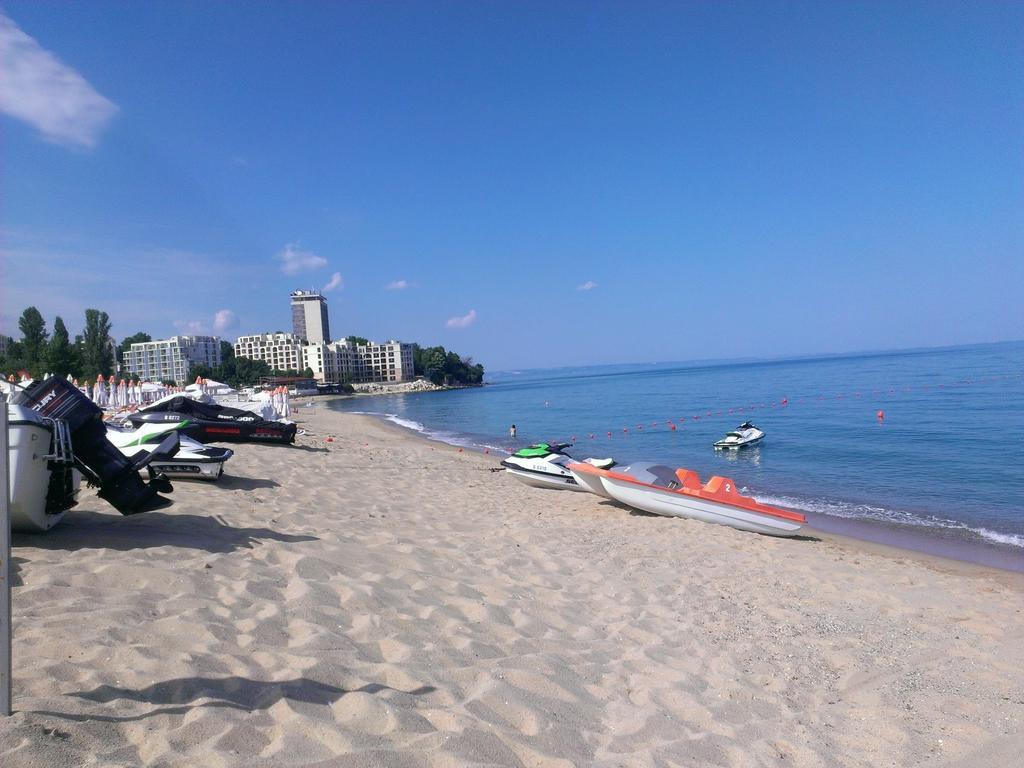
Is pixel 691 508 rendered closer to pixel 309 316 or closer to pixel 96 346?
pixel 96 346

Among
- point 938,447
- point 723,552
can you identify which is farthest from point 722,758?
point 938,447

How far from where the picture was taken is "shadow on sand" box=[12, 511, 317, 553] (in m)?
5.18

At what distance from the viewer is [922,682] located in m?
4.77

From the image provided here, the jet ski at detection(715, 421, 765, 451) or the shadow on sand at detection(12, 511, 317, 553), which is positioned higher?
the shadow on sand at detection(12, 511, 317, 553)

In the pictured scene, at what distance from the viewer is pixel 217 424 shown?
1633 centimetres

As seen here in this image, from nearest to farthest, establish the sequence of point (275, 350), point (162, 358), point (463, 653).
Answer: point (463, 653) → point (162, 358) → point (275, 350)

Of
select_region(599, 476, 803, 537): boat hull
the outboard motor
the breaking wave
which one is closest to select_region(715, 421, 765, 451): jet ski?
the breaking wave

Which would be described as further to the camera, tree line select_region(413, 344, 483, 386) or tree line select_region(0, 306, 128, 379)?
tree line select_region(413, 344, 483, 386)

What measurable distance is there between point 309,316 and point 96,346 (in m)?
118

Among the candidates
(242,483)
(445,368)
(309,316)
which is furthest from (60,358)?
(309,316)

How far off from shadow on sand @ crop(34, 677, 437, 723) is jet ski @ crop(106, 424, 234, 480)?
6127 mm

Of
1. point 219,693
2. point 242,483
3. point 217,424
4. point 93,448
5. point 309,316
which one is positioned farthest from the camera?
point 309,316

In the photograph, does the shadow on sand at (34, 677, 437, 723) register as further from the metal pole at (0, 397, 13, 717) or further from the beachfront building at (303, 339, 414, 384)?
the beachfront building at (303, 339, 414, 384)

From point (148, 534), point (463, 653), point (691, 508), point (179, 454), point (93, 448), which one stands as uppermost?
point (93, 448)
